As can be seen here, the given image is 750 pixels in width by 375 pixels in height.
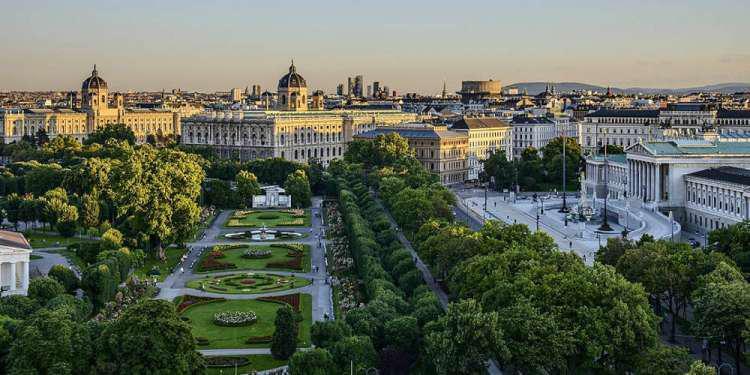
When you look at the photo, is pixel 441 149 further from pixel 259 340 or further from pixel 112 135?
pixel 259 340

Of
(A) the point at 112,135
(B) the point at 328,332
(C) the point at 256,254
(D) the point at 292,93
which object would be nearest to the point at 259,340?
(B) the point at 328,332

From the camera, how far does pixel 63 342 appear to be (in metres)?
39.1

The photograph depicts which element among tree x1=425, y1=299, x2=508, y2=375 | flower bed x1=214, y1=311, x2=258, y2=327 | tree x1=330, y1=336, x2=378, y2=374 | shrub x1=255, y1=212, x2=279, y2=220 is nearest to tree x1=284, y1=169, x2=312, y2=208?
shrub x1=255, y1=212, x2=279, y2=220

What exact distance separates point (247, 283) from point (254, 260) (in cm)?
1012

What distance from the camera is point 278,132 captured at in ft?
531

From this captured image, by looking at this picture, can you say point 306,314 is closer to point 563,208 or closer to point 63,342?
point 63,342

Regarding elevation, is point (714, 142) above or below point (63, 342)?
above

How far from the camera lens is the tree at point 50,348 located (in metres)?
38.4

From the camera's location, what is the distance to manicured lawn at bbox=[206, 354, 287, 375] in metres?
44.9

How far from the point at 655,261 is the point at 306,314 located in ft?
60.4

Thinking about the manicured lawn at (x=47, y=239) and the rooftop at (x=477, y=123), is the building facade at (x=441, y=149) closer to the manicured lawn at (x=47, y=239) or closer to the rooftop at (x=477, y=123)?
the rooftop at (x=477, y=123)

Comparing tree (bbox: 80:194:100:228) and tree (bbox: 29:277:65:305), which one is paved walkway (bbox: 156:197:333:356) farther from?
tree (bbox: 29:277:65:305)

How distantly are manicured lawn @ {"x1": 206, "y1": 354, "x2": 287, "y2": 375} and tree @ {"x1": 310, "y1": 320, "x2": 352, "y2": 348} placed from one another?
2486 mm

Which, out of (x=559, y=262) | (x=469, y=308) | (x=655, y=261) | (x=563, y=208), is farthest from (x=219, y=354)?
(x=563, y=208)
